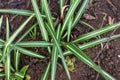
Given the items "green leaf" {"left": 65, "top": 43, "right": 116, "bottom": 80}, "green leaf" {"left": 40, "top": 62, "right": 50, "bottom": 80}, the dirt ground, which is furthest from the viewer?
the dirt ground

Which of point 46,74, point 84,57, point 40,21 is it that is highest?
point 40,21

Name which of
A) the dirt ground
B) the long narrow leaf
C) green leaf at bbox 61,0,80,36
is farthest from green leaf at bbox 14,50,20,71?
green leaf at bbox 61,0,80,36

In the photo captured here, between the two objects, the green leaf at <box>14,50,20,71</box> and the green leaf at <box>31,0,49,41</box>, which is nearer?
the green leaf at <box>31,0,49,41</box>

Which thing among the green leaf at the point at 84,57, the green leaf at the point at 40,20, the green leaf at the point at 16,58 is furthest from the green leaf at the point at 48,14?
the green leaf at the point at 16,58

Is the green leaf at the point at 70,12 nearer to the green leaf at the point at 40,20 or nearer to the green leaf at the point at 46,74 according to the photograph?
the green leaf at the point at 40,20

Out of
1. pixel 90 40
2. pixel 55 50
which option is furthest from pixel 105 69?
pixel 55 50

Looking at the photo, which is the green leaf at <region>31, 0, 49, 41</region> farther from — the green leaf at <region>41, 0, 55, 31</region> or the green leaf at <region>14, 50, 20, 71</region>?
the green leaf at <region>14, 50, 20, 71</region>

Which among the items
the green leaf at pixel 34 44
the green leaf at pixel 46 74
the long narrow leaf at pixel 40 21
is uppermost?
the long narrow leaf at pixel 40 21

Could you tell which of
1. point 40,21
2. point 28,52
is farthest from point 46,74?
point 40,21

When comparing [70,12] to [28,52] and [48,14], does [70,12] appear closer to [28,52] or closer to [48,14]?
[48,14]
